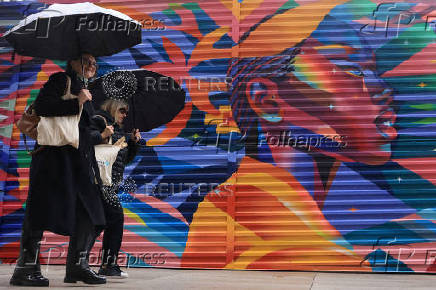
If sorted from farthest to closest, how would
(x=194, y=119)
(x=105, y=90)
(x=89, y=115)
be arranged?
(x=194, y=119) < (x=105, y=90) < (x=89, y=115)

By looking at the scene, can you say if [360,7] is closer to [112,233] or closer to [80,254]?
[112,233]

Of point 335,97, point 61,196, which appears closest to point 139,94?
point 61,196

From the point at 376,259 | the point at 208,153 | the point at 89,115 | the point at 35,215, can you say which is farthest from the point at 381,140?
the point at 35,215

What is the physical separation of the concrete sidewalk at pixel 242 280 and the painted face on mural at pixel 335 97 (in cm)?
148

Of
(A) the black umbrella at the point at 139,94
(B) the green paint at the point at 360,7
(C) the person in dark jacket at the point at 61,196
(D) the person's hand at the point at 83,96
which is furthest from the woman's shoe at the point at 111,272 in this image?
(B) the green paint at the point at 360,7

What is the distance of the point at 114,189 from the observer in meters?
6.69

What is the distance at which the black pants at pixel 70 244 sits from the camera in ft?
18.4

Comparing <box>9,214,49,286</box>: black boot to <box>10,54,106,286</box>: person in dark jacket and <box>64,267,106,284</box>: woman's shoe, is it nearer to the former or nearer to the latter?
<box>10,54,106,286</box>: person in dark jacket

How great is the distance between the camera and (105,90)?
7.12m

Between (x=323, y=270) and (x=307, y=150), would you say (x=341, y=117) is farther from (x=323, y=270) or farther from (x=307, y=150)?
(x=323, y=270)

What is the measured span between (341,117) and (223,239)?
198cm

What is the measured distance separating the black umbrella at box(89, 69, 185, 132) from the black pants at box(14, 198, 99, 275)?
5.08 feet

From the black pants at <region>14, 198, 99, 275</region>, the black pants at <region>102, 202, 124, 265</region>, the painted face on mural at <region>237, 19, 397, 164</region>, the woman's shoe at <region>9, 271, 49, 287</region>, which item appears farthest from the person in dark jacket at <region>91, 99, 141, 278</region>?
the painted face on mural at <region>237, 19, 397, 164</region>

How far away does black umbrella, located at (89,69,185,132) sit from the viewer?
710 centimetres
